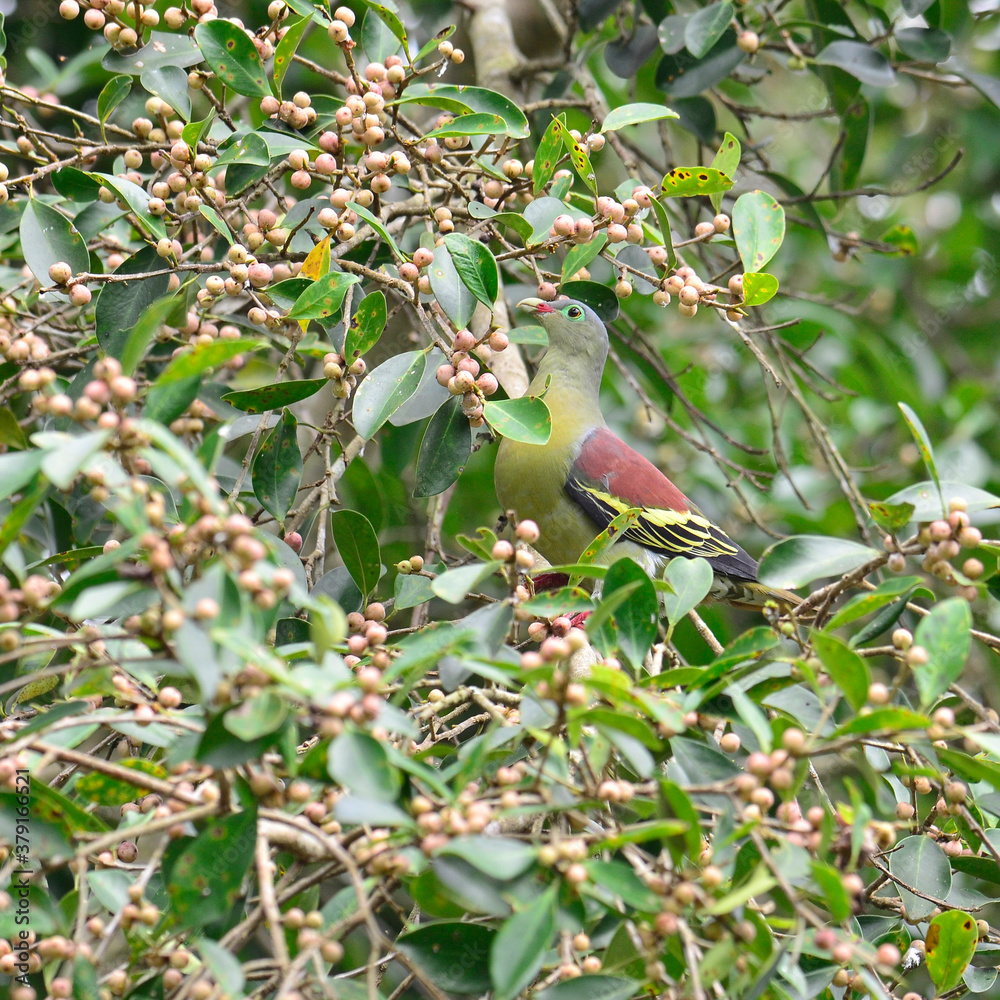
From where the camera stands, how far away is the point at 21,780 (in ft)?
5.15

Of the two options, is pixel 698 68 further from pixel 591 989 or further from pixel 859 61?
pixel 591 989

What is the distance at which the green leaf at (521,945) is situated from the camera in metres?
1.26

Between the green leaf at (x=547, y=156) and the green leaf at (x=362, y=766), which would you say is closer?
the green leaf at (x=362, y=766)

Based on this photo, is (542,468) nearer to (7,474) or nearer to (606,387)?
(606,387)

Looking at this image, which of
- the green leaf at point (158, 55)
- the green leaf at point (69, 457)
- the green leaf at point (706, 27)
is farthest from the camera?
the green leaf at point (706, 27)

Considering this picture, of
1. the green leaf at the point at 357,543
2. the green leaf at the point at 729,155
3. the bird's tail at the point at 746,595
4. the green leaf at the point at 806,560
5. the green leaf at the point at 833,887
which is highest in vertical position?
the green leaf at the point at 729,155

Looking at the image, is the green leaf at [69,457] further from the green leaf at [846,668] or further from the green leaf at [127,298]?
the green leaf at [127,298]

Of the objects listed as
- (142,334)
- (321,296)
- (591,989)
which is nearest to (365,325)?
(321,296)

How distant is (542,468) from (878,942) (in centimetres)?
169

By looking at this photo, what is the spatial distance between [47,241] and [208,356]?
127cm

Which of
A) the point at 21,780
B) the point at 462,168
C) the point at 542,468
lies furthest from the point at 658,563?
the point at 21,780

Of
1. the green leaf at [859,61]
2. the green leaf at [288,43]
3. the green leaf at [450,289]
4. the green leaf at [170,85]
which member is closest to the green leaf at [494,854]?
the green leaf at [450,289]

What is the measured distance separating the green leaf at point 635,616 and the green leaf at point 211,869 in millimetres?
702

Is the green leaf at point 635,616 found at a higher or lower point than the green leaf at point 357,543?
higher
